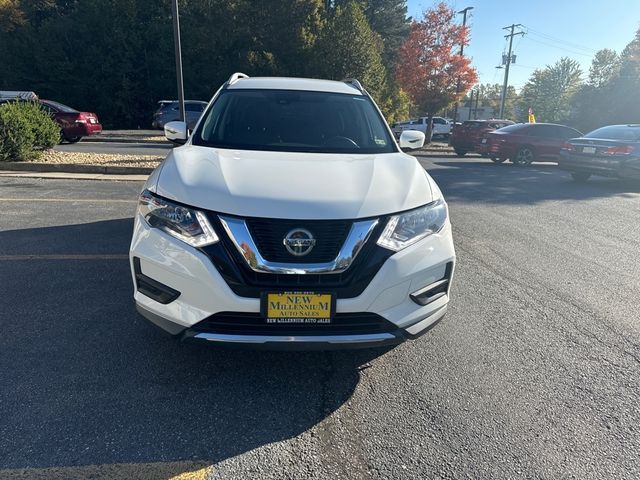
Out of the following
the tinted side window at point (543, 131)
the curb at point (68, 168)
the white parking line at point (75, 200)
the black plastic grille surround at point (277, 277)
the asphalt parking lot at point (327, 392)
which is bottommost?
the asphalt parking lot at point (327, 392)

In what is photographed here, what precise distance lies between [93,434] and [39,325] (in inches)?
58.9

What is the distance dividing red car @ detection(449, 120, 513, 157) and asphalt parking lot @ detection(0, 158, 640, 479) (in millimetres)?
14489

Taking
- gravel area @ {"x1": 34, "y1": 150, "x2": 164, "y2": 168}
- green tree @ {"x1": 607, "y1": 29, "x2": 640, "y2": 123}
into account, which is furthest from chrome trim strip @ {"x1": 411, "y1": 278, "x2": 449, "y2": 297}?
green tree @ {"x1": 607, "y1": 29, "x2": 640, "y2": 123}

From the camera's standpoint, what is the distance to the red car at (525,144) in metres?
15.9

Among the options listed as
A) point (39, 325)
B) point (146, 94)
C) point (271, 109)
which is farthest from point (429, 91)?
point (39, 325)

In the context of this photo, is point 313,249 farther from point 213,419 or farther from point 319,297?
point 213,419

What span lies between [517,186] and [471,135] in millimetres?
8125

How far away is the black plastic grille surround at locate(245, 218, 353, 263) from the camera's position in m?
2.35

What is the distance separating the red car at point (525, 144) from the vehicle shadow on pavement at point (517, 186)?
1438mm

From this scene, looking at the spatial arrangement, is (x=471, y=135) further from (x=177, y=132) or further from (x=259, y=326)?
(x=259, y=326)

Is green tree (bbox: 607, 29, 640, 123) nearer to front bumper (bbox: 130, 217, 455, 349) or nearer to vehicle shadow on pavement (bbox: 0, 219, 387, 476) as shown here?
front bumper (bbox: 130, 217, 455, 349)

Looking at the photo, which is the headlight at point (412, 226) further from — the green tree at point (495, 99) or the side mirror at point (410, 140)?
the green tree at point (495, 99)

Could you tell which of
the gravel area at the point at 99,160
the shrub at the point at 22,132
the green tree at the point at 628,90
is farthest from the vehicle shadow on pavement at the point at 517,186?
the green tree at the point at 628,90

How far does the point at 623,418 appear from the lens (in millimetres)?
2543
